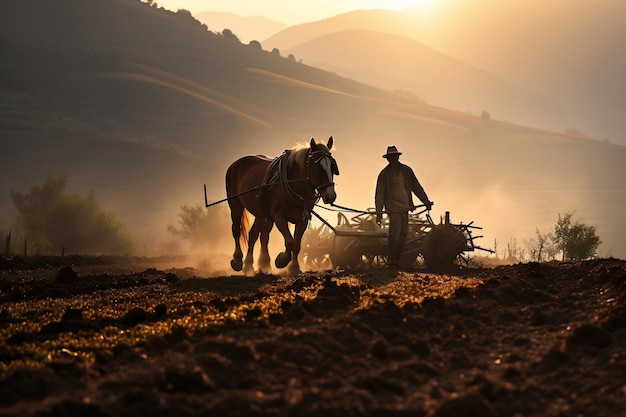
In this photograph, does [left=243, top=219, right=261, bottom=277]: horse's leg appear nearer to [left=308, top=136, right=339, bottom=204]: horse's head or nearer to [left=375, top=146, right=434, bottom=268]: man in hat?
[left=375, top=146, right=434, bottom=268]: man in hat

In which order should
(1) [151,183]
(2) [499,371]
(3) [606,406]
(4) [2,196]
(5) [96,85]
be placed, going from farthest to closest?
(5) [96,85] → (1) [151,183] → (4) [2,196] → (2) [499,371] → (3) [606,406]

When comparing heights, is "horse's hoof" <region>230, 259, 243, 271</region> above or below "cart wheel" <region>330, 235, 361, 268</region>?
below

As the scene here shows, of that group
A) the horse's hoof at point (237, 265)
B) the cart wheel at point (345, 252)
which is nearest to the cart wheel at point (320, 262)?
the cart wheel at point (345, 252)

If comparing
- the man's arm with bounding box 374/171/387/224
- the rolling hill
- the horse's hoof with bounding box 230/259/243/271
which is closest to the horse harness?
the man's arm with bounding box 374/171/387/224

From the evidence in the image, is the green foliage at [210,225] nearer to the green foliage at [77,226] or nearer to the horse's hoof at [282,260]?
the green foliage at [77,226]

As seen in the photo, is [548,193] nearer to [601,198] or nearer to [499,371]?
[601,198]

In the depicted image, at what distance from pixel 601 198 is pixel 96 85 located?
289 feet

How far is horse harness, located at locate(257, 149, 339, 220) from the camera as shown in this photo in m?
14.6

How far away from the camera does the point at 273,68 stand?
585 feet

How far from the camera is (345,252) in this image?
17.9 m

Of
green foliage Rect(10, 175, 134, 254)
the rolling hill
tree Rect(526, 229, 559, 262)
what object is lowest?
tree Rect(526, 229, 559, 262)

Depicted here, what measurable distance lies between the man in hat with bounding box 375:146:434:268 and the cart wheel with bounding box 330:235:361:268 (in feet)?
6.33

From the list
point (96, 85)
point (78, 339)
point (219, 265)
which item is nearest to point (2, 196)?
point (96, 85)

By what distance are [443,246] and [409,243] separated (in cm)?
119
